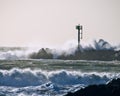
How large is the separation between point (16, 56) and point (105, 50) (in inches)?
550

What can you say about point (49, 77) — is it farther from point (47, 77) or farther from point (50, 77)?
point (47, 77)

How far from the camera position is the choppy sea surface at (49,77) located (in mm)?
60062

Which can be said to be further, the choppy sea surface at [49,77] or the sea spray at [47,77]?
the sea spray at [47,77]

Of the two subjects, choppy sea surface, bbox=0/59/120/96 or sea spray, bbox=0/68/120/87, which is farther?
sea spray, bbox=0/68/120/87

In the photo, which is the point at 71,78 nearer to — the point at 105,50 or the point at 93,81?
the point at 93,81

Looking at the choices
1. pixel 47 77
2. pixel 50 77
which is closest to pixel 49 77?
pixel 50 77

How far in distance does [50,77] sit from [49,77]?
0.13 metres

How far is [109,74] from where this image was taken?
233ft

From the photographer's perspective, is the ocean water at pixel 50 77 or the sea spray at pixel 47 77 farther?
the sea spray at pixel 47 77

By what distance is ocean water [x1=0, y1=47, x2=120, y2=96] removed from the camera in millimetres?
60003

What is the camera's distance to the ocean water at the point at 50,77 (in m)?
60.0

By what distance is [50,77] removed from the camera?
7012cm

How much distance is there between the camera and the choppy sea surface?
6006 centimetres

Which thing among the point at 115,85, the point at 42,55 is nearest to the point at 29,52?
the point at 42,55
